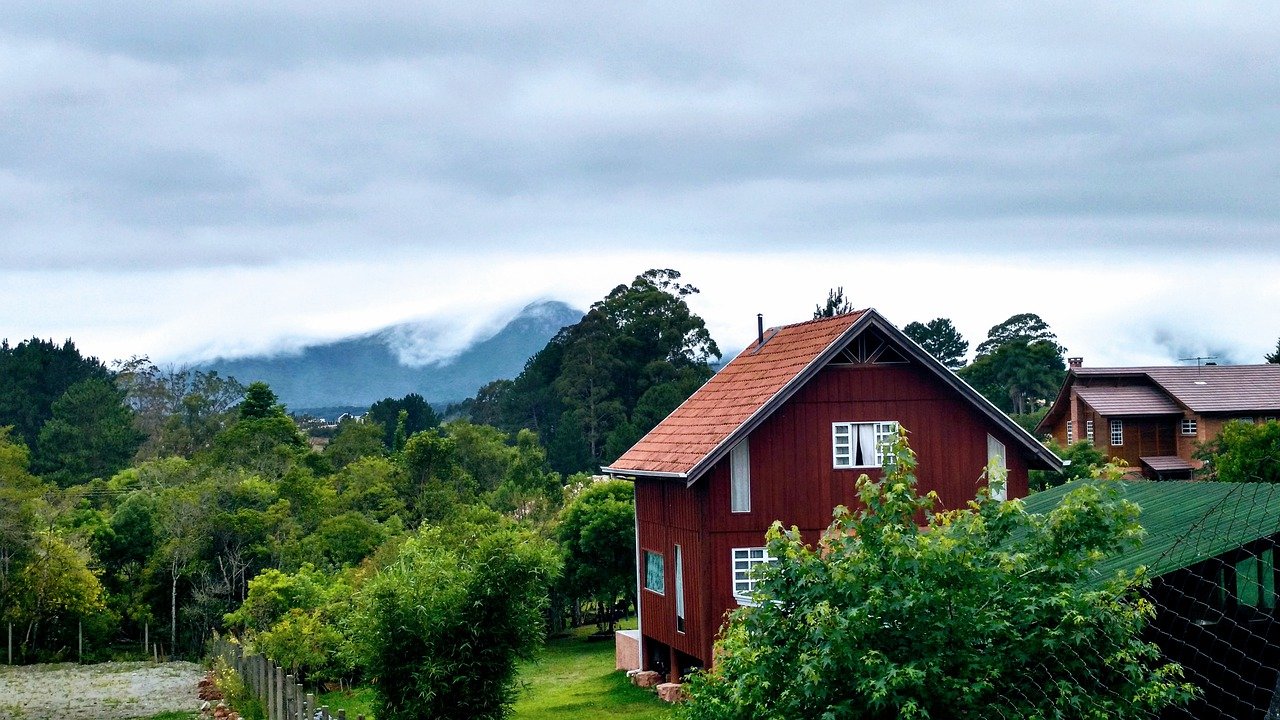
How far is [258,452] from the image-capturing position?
55938 millimetres

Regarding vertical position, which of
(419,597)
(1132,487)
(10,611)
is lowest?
(10,611)

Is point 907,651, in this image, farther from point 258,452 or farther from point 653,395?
point 653,395

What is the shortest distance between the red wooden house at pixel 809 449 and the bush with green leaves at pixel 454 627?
7.98 meters

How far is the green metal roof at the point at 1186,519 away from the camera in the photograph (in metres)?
13.8

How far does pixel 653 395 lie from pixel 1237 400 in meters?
31.4

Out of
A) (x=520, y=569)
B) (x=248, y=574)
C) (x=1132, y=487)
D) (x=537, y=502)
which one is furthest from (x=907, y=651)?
(x=537, y=502)

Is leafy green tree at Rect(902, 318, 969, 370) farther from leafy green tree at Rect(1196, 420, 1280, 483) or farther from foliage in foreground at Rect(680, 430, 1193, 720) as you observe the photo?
foliage in foreground at Rect(680, 430, 1193, 720)

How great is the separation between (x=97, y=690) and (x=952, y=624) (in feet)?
107

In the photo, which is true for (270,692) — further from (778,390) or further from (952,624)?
(952,624)

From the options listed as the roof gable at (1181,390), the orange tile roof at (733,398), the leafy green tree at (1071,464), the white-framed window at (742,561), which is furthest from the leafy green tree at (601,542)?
the roof gable at (1181,390)

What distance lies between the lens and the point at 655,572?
32781 millimetres

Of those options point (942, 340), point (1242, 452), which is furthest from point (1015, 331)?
point (1242, 452)

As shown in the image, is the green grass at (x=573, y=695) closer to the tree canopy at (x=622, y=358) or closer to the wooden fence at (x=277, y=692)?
the wooden fence at (x=277, y=692)

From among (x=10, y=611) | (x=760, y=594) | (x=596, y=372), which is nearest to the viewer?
(x=760, y=594)
